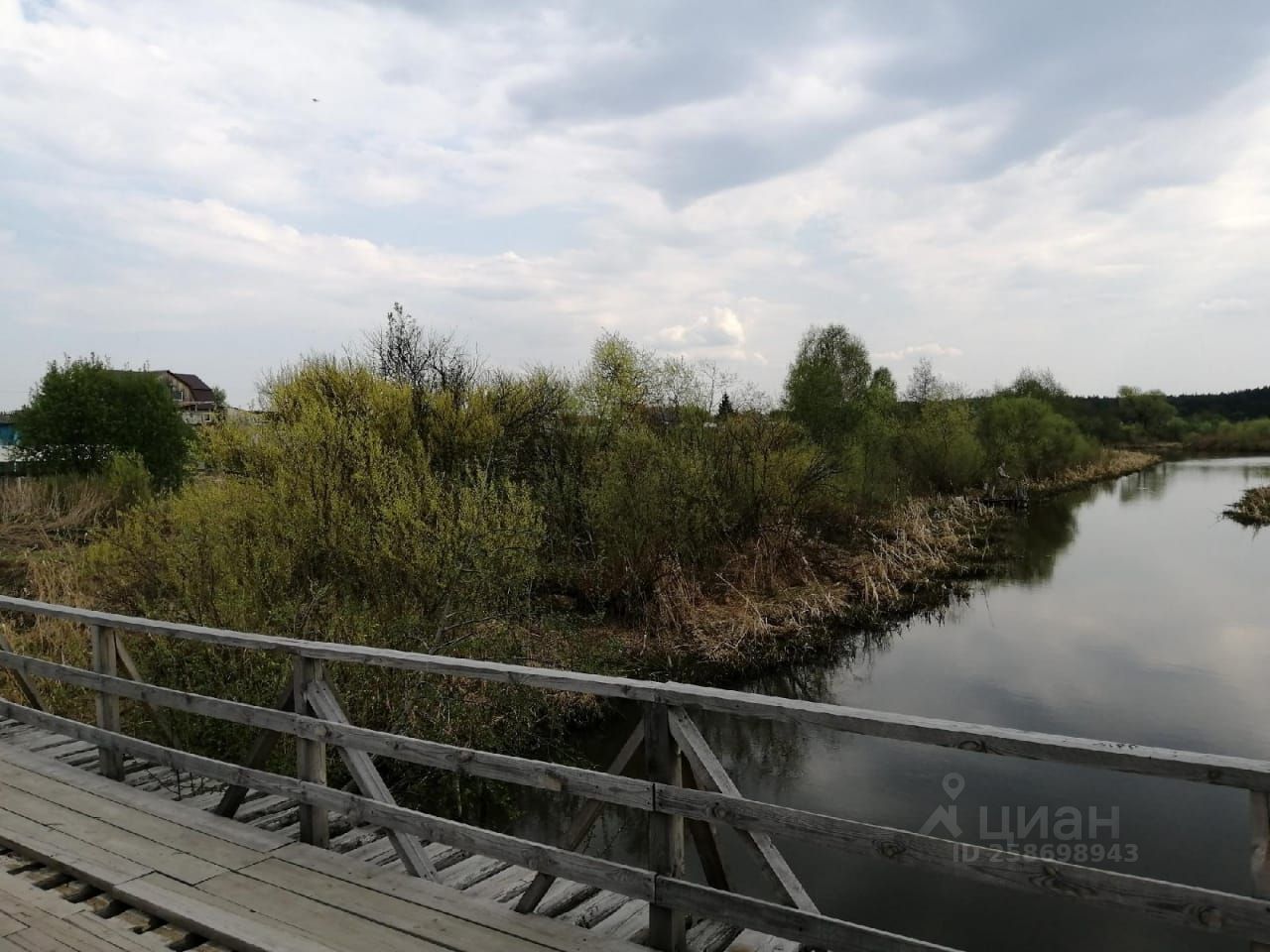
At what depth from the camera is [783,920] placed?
298 cm

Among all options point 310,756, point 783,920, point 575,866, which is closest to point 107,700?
point 310,756

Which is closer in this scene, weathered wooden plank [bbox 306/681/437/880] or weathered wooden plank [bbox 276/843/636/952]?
weathered wooden plank [bbox 276/843/636/952]

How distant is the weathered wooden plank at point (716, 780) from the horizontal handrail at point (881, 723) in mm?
96

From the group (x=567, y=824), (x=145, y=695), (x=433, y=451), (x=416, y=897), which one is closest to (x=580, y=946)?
(x=416, y=897)

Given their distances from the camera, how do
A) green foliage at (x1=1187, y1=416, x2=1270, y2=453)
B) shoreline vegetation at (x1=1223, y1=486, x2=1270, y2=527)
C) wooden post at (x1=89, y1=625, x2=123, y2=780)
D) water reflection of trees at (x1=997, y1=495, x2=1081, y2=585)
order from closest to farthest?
wooden post at (x1=89, y1=625, x2=123, y2=780)
water reflection of trees at (x1=997, y1=495, x2=1081, y2=585)
shoreline vegetation at (x1=1223, y1=486, x2=1270, y2=527)
green foliage at (x1=1187, y1=416, x2=1270, y2=453)

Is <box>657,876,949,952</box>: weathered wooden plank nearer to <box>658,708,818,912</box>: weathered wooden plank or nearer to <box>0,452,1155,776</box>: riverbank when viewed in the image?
<box>658,708,818,912</box>: weathered wooden plank

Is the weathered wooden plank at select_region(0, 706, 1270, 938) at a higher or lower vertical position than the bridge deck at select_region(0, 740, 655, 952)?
higher

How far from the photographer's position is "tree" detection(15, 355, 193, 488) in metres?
26.6

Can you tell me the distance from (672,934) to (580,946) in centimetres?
37

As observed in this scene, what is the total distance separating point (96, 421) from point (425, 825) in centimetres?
2871

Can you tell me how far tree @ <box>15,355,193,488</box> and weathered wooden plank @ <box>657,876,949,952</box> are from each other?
2626 centimetres

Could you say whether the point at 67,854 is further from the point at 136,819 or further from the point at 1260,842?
the point at 1260,842

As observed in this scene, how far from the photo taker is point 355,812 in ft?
13.2

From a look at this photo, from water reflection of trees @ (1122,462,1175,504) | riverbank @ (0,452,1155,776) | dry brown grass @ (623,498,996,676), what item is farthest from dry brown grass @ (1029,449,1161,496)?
dry brown grass @ (623,498,996,676)
